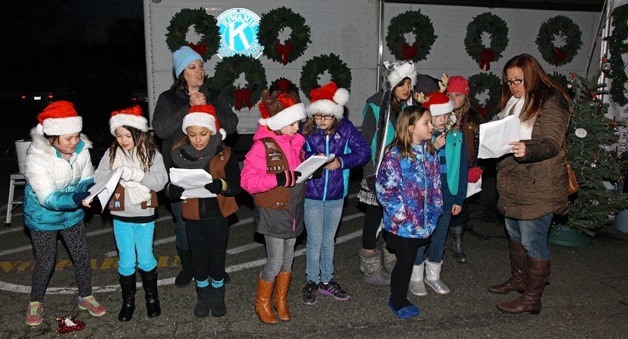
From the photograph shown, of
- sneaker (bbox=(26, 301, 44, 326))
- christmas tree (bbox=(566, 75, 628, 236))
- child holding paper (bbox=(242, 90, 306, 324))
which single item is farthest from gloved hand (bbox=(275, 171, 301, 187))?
christmas tree (bbox=(566, 75, 628, 236))

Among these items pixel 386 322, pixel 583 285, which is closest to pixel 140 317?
pixel 386 322

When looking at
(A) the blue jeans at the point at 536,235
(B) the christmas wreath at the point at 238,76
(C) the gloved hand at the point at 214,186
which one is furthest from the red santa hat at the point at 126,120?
(B) the christmas wreath at the point at 238,76

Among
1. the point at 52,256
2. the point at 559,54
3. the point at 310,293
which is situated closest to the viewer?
the point at 52,256

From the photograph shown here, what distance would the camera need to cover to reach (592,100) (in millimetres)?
6539

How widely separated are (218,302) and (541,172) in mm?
3009

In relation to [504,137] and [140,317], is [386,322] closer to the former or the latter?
[504,137]

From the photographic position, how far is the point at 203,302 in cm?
475

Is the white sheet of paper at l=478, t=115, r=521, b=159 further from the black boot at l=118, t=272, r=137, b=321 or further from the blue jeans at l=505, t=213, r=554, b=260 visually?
the black boot at l=118, t=272, r=137, b=321

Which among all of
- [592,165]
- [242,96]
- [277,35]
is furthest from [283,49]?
[592,165]

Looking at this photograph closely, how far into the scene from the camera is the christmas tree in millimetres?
6367

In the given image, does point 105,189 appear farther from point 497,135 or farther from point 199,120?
point 497,135

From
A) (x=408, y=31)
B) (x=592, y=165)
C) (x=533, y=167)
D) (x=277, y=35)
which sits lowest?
(x=592, y=165)

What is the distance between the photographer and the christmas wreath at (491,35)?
8.83 metres

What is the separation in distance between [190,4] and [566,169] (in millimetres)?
5711
